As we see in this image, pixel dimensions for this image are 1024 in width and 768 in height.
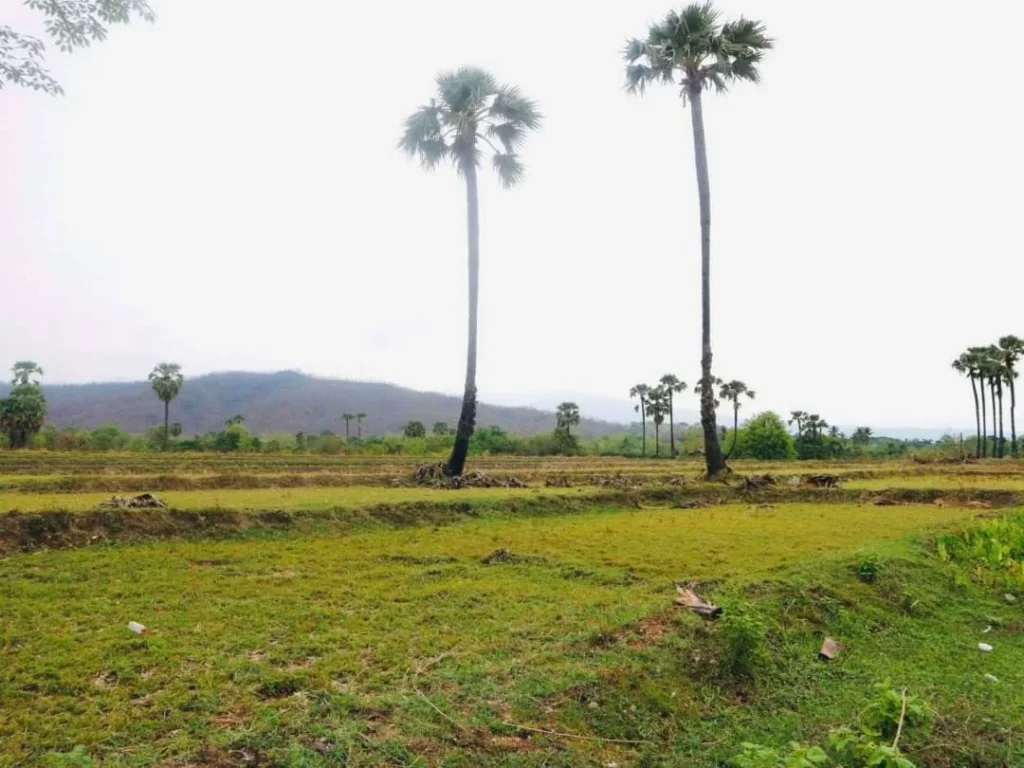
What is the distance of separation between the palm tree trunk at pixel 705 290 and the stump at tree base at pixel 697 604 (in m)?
Answer: 14.5

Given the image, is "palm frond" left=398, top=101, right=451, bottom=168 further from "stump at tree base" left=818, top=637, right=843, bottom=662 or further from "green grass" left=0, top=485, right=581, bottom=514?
"stump at tree base" left=818, top=637, right=843, bottom=662

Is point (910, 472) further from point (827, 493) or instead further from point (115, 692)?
point (115, 692)

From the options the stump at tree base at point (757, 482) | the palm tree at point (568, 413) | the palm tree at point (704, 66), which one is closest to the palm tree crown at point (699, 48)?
the palm tree at point (704, 66)

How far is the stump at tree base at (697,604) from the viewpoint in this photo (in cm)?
650

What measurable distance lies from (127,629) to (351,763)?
3196mm

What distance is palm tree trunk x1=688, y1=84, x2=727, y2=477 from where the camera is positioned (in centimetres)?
2120

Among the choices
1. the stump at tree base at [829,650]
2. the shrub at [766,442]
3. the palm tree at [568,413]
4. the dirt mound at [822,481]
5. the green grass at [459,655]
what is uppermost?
the palm tree at [568,413]

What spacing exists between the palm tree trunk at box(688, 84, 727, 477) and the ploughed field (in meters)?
8.73

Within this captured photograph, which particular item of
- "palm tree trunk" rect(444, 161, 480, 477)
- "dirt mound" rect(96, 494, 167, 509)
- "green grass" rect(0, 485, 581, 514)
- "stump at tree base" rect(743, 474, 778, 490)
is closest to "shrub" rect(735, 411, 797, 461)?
"stump at tree base" rect(743, 474, 778, 490)

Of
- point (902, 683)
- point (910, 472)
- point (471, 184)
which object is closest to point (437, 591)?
point (902, 683)

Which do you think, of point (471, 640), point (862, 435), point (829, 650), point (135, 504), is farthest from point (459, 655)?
point (862, 435)

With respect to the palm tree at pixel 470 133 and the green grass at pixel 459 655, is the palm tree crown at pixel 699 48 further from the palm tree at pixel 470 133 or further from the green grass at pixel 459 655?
the green grass at pixel 459 655

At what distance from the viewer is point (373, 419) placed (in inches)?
7525

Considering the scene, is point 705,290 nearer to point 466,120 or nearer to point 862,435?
point 466,120
